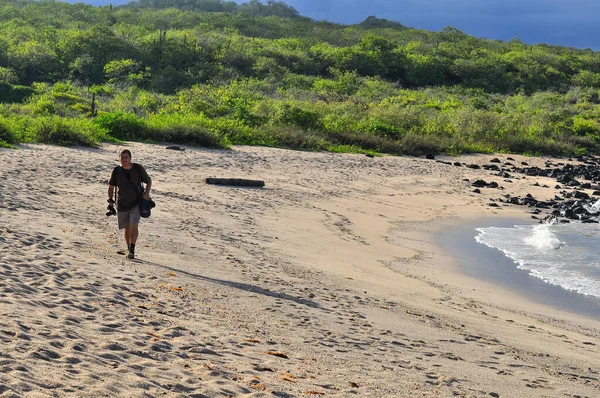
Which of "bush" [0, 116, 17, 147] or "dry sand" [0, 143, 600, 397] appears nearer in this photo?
"dry sand" [0, 143, 600, 397]

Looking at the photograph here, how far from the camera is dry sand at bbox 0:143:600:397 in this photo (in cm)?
584

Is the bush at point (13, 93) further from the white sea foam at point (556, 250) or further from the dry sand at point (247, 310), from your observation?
the white sea foam at point (556, 250)

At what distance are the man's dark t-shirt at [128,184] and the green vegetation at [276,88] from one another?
1109 centimetres

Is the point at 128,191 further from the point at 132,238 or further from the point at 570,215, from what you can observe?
the point at 570,215

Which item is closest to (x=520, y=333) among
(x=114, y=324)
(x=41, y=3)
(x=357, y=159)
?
(x=114, y=324)

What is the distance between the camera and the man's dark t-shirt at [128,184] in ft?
32.0

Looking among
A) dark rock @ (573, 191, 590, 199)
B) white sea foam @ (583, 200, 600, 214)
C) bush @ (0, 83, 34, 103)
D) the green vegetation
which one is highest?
the green vegetation

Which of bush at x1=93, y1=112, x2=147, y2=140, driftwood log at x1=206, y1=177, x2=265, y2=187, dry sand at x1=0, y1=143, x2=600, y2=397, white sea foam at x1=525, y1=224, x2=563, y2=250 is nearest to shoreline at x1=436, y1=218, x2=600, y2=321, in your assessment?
dry sand at x1=0, y1=143, x2=600, y2=397

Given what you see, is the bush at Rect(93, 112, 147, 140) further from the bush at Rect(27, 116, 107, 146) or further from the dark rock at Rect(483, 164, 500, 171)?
the dark rock at Rect(483, 164, 500, 171)

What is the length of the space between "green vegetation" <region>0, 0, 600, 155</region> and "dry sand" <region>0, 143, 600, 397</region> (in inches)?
358

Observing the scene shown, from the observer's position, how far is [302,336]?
7383 millimetres

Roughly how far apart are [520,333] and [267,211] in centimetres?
774

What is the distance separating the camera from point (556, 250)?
15.5 meters

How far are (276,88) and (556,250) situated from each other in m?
35.5
